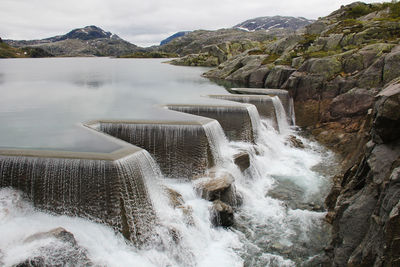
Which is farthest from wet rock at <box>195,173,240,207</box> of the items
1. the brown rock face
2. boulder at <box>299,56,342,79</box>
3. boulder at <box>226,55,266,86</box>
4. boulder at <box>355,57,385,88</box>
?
boulder at <box>226,55,266,86</box>

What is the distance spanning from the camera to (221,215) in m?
14.6

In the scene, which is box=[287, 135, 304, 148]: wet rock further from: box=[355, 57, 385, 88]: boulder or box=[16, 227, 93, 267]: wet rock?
box=[16, 227, 93, 267]: wet rock

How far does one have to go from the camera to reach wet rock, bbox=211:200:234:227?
1459 cm

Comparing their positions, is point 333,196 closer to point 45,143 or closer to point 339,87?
point 45,143

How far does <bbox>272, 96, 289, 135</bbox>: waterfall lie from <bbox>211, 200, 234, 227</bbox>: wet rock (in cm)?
1574

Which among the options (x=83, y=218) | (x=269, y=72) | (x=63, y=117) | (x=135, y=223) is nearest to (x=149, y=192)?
(x=135, y=223)

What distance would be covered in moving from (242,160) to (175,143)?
439 centimetres

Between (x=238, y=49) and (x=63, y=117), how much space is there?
→ 83.2 meters

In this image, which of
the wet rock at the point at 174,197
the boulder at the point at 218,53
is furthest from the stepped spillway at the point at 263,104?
the boulder at the point at 218,53

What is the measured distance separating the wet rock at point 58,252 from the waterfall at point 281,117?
21956 mm

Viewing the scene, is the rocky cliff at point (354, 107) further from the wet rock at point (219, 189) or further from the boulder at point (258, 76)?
the wet rock at point (219, 189)

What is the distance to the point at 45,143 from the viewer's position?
15258 millimetres

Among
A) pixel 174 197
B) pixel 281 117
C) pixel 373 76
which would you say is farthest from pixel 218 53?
pixel 174 197

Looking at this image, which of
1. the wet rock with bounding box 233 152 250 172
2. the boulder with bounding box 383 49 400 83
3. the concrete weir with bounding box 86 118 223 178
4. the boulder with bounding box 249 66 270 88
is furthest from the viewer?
the boulder with bounding box 249 66 270 88
